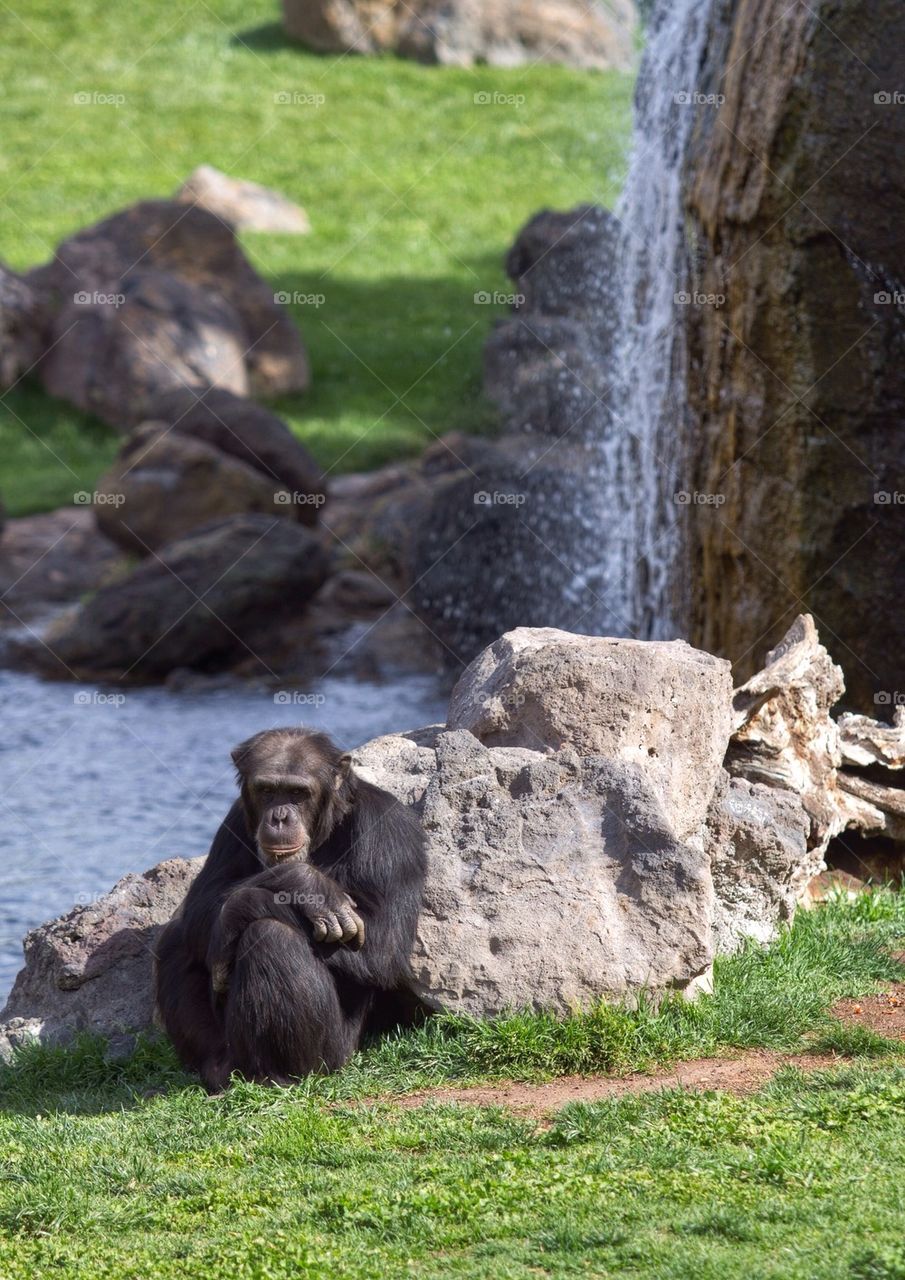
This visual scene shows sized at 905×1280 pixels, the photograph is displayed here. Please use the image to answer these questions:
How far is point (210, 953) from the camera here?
624cm

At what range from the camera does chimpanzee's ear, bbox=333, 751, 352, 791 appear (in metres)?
6.36

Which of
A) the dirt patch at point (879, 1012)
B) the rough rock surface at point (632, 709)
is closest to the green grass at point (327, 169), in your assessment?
the rough rock surface at point (632, 709)

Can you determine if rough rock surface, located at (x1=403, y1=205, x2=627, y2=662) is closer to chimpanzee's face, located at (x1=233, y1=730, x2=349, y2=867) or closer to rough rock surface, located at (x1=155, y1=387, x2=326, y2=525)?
rough rock surface, located at (x1=155, y1=387, x2=326, y2=525)

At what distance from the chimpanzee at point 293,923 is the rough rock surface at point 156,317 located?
50.6ft

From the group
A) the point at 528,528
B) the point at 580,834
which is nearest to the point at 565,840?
the point at 580,834

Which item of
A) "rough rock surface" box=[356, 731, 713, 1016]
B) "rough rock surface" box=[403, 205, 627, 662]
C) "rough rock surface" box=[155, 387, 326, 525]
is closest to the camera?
"rough rock surface" box=[356, 731, 713, 1016]

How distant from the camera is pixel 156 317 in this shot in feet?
70.0

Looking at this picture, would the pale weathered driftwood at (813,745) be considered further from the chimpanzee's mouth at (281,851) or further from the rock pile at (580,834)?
the chimpanzee's mouth at (281,851)

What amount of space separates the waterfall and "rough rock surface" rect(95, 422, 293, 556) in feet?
16.3

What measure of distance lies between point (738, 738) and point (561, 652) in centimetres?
141

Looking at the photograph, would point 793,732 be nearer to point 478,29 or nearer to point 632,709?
point 632,709

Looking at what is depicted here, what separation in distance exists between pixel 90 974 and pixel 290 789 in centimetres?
177

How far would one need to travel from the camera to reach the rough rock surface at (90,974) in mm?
7211

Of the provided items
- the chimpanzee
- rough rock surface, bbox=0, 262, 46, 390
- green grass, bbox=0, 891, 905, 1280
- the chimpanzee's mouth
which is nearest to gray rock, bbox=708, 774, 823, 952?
green grass, bbox=0, 891, 905, 1280
